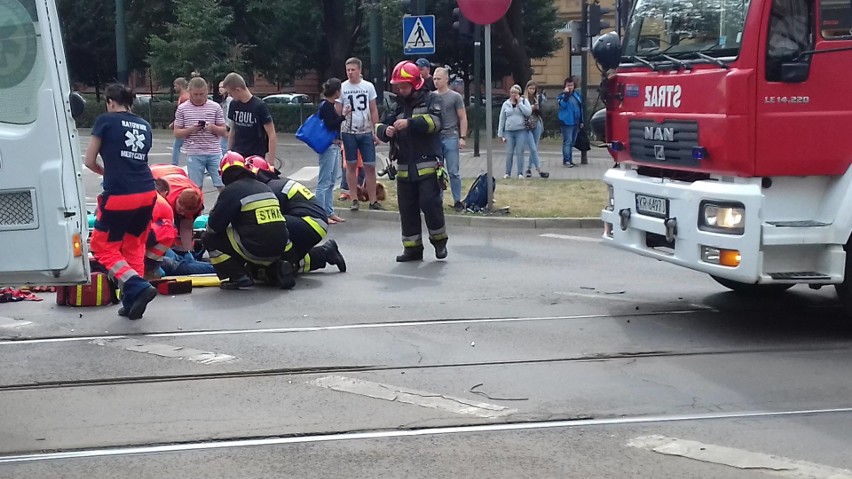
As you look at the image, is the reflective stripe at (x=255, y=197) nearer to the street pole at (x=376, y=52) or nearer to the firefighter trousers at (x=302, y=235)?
the firefighter trousers at (x=302, y=235)

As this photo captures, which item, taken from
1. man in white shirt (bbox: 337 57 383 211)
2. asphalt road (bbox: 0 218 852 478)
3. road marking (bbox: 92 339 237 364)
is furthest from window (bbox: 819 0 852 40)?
man in white shirt (bbox: 337 57 383 211)

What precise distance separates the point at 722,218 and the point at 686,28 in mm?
1472

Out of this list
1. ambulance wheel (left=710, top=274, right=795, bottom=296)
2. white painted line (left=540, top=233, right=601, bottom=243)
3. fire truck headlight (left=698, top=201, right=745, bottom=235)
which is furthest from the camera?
white painted line (left=540, top=233, right=601, bottom=243)

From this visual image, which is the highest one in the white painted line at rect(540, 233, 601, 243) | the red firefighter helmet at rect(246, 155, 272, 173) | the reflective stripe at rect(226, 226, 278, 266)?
the red firefighter helmet at rect(246, 155, 272, 173)

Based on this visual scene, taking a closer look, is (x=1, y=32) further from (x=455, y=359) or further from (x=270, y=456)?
→ (x=455, y=359)

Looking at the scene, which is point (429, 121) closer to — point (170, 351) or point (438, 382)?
point (170, 351)

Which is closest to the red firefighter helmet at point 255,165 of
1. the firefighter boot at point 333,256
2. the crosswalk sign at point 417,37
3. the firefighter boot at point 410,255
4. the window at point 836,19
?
the firefighter boot at point 333,256

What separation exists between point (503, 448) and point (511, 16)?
34.1 metres

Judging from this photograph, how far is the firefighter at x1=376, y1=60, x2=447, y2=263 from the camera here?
11.2 metres

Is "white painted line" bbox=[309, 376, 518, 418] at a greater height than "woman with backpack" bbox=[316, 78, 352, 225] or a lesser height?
lesser

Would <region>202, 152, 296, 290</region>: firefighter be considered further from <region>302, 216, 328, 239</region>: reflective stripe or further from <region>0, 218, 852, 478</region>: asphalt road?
<region>302, 216, 328, 239</region>: reflective stripe

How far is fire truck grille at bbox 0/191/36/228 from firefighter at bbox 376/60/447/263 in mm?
5179

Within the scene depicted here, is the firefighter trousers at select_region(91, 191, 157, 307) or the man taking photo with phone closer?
the firefighter trousers at select_region(91, 191, 157, 307)

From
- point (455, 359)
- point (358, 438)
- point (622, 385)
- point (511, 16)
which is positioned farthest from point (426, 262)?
point (511, 16)
